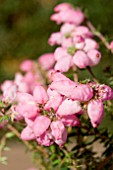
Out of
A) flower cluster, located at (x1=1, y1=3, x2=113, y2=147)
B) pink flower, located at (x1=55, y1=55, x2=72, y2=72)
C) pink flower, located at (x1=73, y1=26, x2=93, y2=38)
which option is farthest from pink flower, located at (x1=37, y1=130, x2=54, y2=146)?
pink flower, located at (x1=73, y1=26, x2=93, y2=38)

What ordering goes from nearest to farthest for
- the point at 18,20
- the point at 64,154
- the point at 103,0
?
the point at 64,154
the point at 103,0
the point at 18,20

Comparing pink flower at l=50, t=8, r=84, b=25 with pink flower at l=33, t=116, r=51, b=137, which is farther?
pink flower at l=50, t=8, r=84, b=25

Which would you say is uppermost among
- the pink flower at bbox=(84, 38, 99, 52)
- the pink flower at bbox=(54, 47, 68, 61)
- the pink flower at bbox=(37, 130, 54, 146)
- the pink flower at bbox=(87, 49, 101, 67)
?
the pink flower at bbox=(84, 38, 99, 52)

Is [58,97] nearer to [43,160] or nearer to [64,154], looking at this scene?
[64,154]

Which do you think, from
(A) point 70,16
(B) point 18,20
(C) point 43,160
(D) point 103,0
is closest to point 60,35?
(A) point 70,16

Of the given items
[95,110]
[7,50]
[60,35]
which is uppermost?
[7,50]

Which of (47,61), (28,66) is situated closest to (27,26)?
(28,66)

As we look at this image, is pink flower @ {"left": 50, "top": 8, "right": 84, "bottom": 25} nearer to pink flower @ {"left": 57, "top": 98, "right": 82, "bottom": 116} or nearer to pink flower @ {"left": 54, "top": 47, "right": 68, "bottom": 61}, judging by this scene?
pink flower @ {"left": 54, "top": 47, "right": 68, "bottom": 61}

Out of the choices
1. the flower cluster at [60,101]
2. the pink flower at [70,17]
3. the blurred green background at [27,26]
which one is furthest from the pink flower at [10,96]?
the blurred green background at [27,26]
